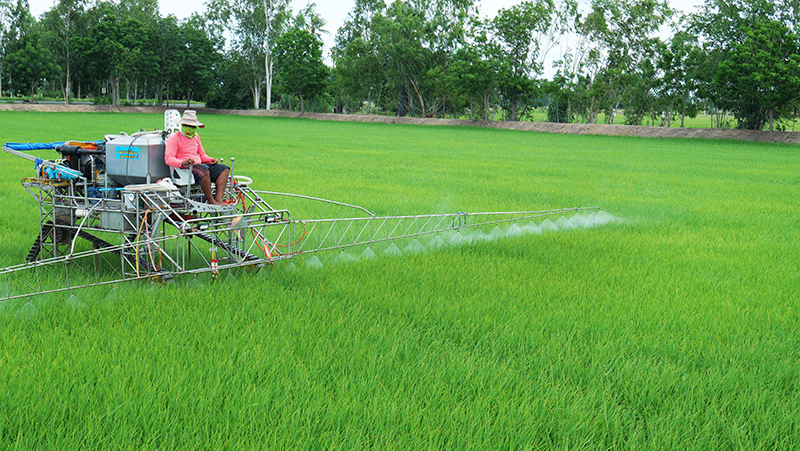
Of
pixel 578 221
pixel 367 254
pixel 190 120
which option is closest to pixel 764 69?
pixel 578 221

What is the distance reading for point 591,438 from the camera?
3.29m

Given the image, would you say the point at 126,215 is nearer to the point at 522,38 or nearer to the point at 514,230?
the point at 514,230

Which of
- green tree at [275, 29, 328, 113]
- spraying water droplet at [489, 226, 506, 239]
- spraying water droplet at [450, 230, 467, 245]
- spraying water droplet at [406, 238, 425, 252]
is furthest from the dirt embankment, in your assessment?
spraying water droplet at [406, 238, 425, 252]

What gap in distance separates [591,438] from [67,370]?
118 inches

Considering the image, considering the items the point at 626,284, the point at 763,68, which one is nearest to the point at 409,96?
the point at 763,68

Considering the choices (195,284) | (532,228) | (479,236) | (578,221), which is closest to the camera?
(195,284)

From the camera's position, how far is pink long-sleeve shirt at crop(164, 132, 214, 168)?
585 centimetres

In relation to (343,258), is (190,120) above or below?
above

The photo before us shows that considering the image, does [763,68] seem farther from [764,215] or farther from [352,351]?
[352,351]

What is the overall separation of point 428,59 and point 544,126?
18.9 metres

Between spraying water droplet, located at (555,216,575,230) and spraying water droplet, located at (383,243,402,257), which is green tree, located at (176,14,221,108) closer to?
spraying water droplet, located at (555,216,575,230)

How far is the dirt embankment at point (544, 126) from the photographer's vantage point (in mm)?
43722

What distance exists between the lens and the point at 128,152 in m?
5.84

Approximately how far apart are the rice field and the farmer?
0.96 metres
